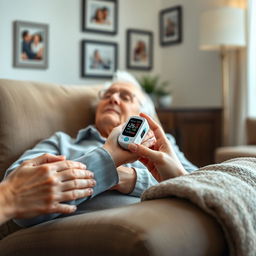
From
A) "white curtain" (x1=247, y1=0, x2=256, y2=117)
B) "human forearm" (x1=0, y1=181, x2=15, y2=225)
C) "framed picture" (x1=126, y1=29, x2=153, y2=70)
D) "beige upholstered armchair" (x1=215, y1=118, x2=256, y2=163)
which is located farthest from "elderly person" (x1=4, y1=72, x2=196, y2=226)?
"framed picture" (x1=126, y1=29, x2=153, y2=70)

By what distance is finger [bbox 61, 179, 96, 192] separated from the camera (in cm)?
94

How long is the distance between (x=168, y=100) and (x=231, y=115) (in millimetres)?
569

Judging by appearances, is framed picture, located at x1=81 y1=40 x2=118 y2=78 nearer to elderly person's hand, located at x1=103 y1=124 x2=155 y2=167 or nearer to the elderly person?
the elderly person

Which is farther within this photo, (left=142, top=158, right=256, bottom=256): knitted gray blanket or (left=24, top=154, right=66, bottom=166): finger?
(left=24, top=154, right=66, bottom=166): finger

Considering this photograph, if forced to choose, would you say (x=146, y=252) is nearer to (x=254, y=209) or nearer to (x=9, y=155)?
(x=254, y=209)

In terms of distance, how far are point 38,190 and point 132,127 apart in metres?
0.34

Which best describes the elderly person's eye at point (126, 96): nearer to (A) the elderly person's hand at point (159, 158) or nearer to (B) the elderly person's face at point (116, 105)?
(B) the elderly person's face at point (116, 105)

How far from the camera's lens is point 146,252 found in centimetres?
71

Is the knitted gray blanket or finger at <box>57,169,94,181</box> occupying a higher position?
finger at <box>57,169,94,181</box>

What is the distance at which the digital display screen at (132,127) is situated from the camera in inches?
44.5

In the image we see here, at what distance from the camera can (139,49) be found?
4.28 meters

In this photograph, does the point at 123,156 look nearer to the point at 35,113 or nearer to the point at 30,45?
the point at 35,113

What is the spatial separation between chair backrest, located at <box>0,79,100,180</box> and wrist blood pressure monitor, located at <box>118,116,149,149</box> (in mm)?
563

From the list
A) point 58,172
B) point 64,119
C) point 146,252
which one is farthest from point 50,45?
A: point 146,252
